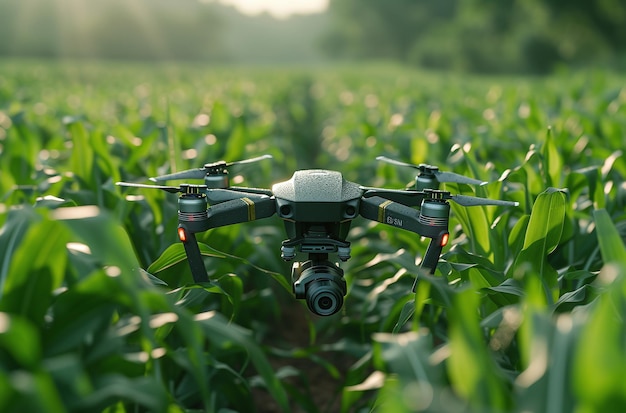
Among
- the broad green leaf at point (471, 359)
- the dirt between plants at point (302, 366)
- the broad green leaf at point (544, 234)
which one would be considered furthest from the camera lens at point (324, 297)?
the dirt between plants at point (302, 366)

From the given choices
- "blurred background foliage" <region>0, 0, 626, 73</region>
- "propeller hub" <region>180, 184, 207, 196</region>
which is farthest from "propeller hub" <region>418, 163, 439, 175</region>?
"blurred background foliage" <region>0, 0, 626, 73</region>

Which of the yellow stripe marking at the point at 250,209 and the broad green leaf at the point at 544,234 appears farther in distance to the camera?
the broad green leaf at the point at 544,234

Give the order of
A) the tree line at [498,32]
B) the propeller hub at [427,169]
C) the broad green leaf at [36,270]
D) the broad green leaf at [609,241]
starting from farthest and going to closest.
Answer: the tree line at [498,32]
the propeller hub at [427,169]
the broad green leaf at [609,241]
the broad green leaf at [36,270]

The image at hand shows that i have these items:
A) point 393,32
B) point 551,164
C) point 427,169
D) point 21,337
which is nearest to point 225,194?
point 427,169

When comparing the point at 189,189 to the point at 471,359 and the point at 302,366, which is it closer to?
the point at 471,359

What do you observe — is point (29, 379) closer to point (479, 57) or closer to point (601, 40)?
point (601, 40)

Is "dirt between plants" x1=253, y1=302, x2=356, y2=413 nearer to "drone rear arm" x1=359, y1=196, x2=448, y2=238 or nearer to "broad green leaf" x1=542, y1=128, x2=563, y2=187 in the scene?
"broad green leaf" x1=542, y1=128, x2=563, y2=187

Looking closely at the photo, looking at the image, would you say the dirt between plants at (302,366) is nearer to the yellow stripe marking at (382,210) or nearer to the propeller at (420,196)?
the propeller at (420,196)
